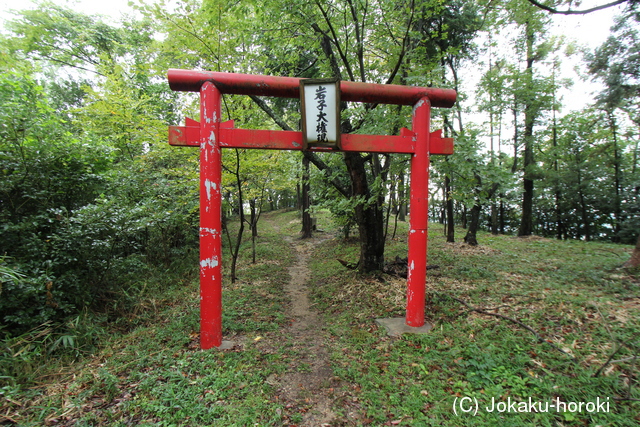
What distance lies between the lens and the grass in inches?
91.4

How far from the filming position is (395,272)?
20.4 feet

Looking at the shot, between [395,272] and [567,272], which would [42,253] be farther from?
Result: [567,272]

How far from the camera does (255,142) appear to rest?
3.56m

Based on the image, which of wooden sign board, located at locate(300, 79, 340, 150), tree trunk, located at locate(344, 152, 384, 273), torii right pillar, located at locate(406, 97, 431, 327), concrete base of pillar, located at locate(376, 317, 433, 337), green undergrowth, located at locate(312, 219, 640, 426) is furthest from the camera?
tree trunk, located at locate(344, 152, 384, 273)

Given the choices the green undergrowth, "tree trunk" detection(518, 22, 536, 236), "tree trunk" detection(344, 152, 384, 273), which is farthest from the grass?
"tree trunk" detection(518, 22, 536, 236)

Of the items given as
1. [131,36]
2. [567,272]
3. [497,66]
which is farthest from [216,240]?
[497,66]

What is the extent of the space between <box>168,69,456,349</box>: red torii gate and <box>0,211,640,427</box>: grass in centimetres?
69

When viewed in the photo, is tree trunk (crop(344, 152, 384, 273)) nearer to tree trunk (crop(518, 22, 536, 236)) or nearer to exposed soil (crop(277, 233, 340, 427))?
exposed soil (crop(277, 233, 340, 427))

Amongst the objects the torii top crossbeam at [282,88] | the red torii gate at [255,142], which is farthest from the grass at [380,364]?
the torii top crossbeam at [282,88]

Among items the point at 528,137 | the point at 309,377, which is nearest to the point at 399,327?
the point at 309,377

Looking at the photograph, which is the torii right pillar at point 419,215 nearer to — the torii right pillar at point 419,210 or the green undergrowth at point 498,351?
the torii right pillar at point 419,210

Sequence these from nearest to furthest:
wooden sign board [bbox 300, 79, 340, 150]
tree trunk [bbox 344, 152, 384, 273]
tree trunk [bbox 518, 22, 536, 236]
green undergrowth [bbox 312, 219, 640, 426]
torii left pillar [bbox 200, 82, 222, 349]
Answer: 1. green undergrowth [bbox 312, 219, 640, 426]
2. torii left pillar [bbox 200, 82, 222, 349]
3. wooden sign board [bbox 300, 79, 340, 150]
4. tree trunk [bbox 344, 152, 384, 273]
5. tree trunk [bbox 518, 22, 536, 236]

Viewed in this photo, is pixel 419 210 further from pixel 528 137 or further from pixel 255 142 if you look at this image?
pixel 528 137

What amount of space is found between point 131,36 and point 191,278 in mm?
→ 12477
